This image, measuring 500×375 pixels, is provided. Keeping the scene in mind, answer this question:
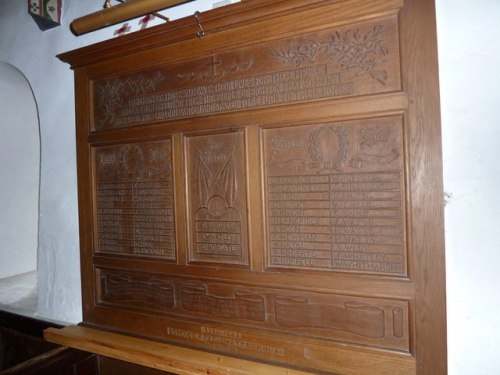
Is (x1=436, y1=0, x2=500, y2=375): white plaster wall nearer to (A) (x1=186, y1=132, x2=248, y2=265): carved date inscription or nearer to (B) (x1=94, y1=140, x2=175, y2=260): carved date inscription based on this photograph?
(A) (x1=186, y1=132, x2=248, y2=265): carved date inscription

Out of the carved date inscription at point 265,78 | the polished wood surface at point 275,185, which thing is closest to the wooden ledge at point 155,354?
the polished wood surface at point 275,185

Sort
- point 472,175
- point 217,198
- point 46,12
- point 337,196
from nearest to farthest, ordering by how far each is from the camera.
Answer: point 472,175, point 337,196, point 217,198, point 46,12

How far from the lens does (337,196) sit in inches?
58.2

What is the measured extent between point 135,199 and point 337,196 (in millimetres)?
1092

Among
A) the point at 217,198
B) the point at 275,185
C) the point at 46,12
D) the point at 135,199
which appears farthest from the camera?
the point at 46,12

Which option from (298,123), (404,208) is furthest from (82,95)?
(404,208)

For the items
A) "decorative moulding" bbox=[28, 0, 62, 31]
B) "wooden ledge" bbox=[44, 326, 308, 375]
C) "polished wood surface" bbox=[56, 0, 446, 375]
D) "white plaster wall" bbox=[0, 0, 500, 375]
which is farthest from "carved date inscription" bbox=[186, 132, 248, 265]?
"decorative moulding" bbox=[28, 0, 62, 31]

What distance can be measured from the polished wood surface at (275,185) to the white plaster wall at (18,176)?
3.70 feet

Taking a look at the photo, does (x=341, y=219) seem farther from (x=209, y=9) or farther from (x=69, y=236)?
(x=69, y=236)

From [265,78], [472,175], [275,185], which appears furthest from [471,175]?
[265,78]

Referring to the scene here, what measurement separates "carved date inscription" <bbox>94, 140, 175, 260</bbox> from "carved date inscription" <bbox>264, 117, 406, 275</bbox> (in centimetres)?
57

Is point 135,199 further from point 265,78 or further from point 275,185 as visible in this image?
point 265,78

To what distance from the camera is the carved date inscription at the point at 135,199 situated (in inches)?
72.9

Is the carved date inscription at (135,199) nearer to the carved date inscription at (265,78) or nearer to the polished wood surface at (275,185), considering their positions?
the polished wood surface at (275,185)
